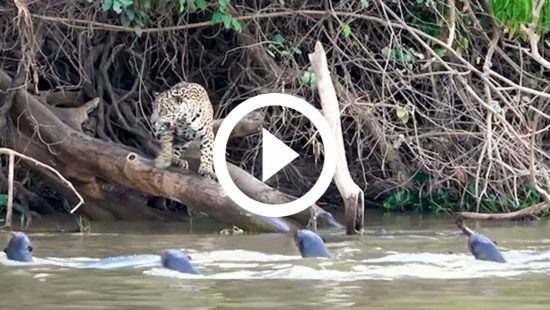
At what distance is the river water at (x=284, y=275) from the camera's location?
6340 mm

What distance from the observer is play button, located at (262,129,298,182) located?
40.4ft

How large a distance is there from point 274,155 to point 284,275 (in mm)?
5431

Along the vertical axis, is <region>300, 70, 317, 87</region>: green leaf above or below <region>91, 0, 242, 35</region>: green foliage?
below

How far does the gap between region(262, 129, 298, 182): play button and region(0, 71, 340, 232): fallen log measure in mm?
1282

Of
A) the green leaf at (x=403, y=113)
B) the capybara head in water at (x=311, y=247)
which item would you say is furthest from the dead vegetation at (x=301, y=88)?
the capybara head in water at (x=311, y=247)

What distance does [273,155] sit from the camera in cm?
1276

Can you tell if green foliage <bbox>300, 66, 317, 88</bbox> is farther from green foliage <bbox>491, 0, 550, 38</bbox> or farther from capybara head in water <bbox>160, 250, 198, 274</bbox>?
capybara head in water <bbox>160, 250, 198, 274</bbox>

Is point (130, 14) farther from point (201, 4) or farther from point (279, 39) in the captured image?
point (279, 39)

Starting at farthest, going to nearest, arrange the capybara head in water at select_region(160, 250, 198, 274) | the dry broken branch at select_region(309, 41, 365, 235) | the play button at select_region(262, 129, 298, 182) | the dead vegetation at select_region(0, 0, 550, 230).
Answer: the play button at select_region(262, 129, 298, 182) < the dead vegetation at select_region(0, 0, 550, 230) < the dry broken branch at select_region(309, 41, 365, 235) < the capybara head in water at select_region(160, 250, 198, 274)

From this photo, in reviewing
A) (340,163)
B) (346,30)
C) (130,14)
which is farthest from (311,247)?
(130,14)

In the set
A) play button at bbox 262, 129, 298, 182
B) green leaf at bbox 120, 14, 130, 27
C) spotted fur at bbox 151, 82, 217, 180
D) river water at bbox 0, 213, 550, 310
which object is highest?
green leaf at bbox 120, 14, 130, 27

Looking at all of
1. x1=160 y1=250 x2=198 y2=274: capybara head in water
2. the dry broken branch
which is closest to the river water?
x1=160 y1=250 x2=198 y2=274: capybara head in water

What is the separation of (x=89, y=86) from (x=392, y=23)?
326 centimetres

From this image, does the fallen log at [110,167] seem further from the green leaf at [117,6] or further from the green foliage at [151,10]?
the green leaf at [117,6]
